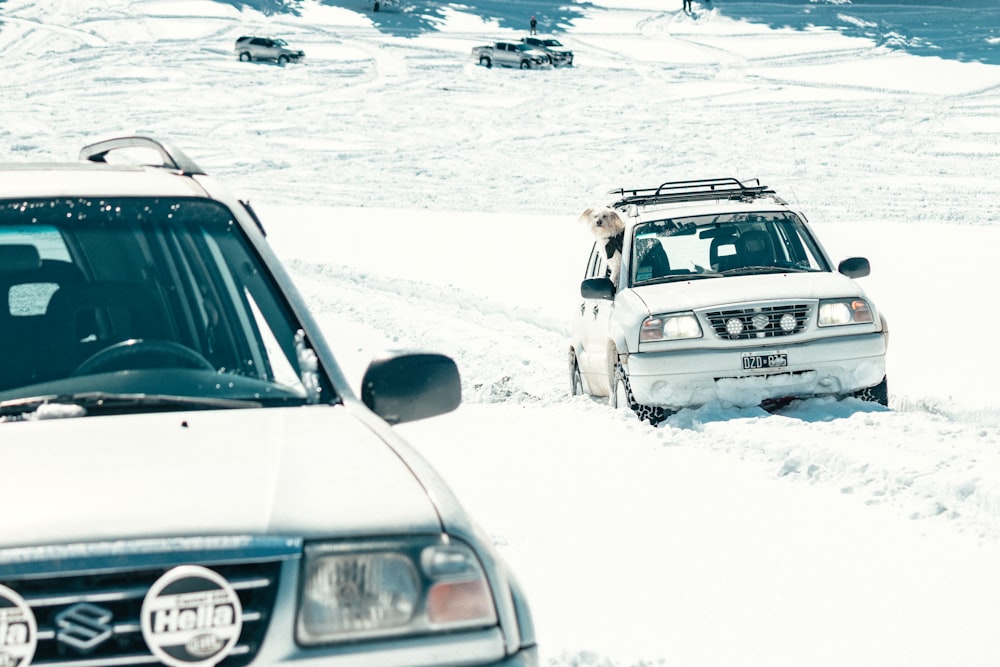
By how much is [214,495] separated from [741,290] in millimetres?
7378

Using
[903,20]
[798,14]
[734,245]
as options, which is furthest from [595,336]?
[798,14]

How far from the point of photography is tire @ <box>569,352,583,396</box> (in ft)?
37.6

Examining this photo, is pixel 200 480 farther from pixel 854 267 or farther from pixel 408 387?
pixel 854 267

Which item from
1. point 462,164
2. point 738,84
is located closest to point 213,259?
point 462,164

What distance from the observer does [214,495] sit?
105 inches

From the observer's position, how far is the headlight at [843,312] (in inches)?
374

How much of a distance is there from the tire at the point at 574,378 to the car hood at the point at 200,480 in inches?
325

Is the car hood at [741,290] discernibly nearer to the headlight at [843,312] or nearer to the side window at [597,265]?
the headlight at [843,312]

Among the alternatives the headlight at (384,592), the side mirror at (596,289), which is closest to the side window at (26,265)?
the headlight at (384,592)

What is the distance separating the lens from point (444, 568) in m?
2.62

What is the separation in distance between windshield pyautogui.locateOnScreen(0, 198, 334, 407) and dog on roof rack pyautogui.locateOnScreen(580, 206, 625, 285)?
258 inches

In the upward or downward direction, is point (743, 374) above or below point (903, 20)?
below

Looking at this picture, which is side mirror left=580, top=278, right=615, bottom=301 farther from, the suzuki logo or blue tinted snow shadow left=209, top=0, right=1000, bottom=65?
blue tinted snow shadow left=209, top=0, right=1000, bottom=65

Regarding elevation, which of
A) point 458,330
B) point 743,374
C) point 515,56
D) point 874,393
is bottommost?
point 458,330
